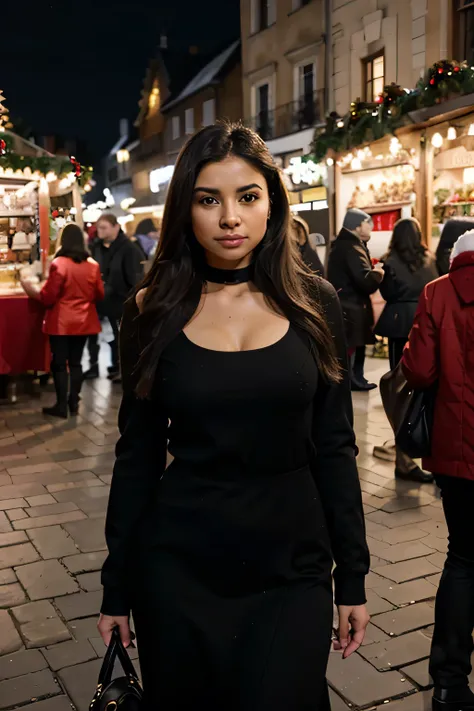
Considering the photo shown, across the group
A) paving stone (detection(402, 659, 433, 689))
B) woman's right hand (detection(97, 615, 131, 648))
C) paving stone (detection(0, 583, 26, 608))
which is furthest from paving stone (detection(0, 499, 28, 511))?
woman's right hand (detection(97, 615, 131, 648))

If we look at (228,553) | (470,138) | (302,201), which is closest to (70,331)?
(470,138)

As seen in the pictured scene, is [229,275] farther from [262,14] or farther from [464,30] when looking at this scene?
[262,14]

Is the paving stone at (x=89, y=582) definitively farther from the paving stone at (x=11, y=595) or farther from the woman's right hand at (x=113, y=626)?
the woman's right hand at (x=113, y=626)

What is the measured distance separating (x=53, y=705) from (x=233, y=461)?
1752 mm

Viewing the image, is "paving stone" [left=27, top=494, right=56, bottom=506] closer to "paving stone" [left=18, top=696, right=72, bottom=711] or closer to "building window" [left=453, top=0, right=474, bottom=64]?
"paving stone" [left=18, top=696, right=72, bottom=711]

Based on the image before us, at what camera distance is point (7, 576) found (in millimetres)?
4082

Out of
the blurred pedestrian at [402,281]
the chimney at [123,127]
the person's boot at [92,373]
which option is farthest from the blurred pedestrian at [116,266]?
the chimney at [123,127]

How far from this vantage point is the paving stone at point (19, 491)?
5.43 meters

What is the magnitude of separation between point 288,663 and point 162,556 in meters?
0.38

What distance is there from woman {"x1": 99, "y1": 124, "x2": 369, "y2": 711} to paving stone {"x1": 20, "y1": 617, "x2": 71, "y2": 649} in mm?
1645

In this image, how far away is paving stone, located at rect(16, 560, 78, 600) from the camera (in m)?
3.87

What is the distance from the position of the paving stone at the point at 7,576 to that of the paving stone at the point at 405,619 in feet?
6.42

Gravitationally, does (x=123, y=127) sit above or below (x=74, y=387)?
above

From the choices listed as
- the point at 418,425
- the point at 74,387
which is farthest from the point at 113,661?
the point at 74,387
